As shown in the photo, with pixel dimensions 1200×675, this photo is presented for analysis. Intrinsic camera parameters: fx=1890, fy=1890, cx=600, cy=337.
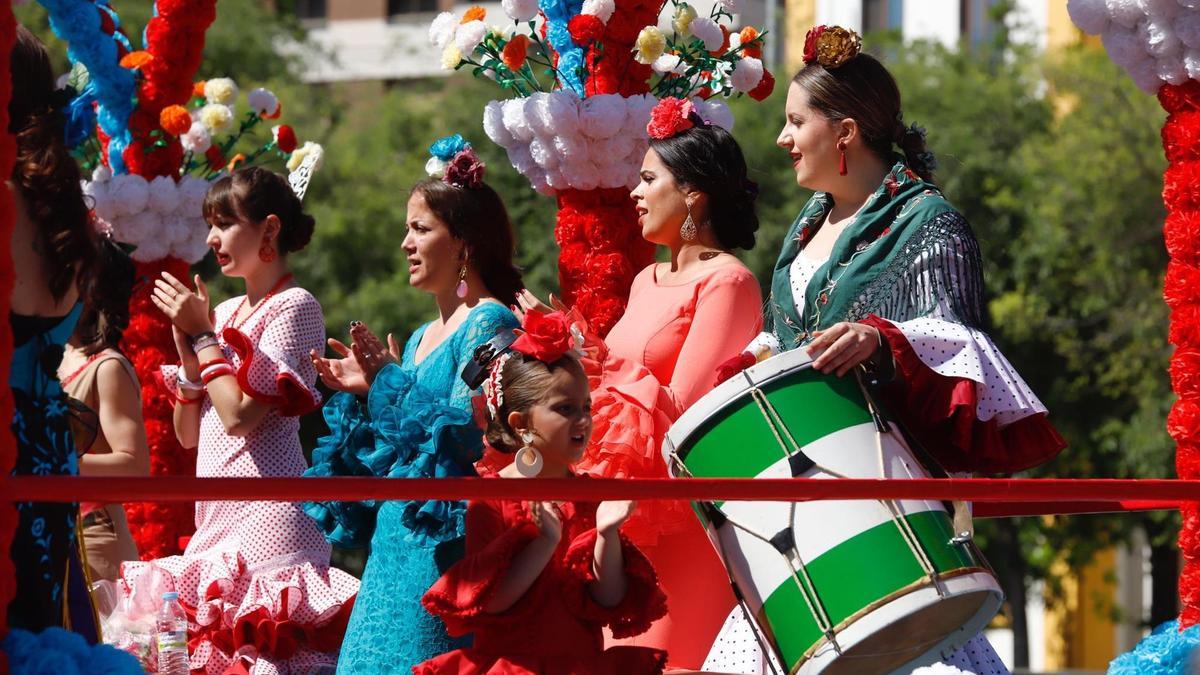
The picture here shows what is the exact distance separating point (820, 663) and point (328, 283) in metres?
17.4

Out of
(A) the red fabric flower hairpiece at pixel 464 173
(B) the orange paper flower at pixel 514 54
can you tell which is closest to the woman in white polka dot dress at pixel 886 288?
(A) the red fabric flower hairpiece at pixel 464 173

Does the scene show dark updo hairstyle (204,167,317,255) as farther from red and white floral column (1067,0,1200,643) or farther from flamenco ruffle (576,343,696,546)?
red and white floral column (1067,0,1200,643)

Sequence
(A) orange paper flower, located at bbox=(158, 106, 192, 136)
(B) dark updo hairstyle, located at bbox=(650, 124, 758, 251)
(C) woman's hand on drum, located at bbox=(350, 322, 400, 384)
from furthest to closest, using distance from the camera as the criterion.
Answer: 1. (A) orange paper flower, located at bbox=(158, 106, 192, 136)
2. (B) dark updo hairstyle, located at bbox=(650, 124, 758, 251)
3. (C) woman's hand on drum, located at bbox=(350, 322, 400, 384)

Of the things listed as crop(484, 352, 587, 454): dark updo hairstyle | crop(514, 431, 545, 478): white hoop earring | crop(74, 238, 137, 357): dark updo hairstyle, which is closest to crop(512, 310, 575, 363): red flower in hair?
crop(484, 352, 587, 454): dark updo hairstyle

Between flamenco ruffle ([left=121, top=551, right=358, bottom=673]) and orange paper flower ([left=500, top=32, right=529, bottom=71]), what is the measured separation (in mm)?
1709

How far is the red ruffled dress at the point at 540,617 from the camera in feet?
12.7

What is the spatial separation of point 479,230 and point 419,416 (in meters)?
0.78

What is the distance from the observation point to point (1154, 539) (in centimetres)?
1820

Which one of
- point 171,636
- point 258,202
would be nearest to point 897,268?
point 258,202

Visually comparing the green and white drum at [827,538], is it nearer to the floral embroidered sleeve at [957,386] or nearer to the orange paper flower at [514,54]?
the floral embroidered sleeve at [957,386]

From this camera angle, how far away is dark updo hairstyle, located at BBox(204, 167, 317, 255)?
18.4 ft

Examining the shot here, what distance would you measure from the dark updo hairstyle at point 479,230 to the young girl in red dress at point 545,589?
1060mm

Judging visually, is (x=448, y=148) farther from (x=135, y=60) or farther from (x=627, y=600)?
(x=135, y=60)

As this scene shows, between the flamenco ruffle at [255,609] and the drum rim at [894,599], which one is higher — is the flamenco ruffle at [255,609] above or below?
below
